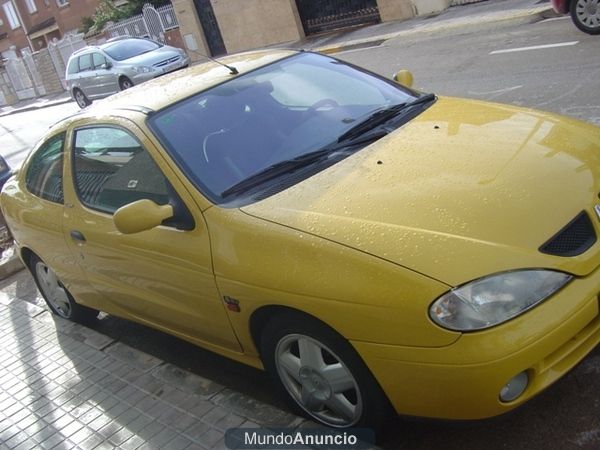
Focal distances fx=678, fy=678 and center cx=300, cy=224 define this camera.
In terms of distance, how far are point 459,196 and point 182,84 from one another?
2.04 meters

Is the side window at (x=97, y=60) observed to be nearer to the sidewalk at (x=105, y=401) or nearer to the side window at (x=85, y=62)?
the side window at (x=85, y=62)

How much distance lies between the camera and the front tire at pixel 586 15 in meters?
9.82

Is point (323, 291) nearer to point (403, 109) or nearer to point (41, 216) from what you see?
point (403, 109)

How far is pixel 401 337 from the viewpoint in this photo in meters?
2.52

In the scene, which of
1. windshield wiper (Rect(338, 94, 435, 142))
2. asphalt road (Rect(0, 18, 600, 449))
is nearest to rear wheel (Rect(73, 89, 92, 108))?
asphalt road (Rect(0, 18, 600, 449))

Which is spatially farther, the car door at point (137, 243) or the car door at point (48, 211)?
the car door at point (48, 211)

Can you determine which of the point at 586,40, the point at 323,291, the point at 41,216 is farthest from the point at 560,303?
the point at 586,40

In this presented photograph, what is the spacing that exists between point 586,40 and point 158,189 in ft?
27.6

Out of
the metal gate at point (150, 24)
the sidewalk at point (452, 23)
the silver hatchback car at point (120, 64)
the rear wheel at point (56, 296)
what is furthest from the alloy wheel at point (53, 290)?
the metal gate at point (150, 24)

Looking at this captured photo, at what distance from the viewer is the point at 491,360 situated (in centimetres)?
241

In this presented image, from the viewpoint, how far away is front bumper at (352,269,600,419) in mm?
2430

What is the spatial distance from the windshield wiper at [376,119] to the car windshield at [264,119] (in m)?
0.02

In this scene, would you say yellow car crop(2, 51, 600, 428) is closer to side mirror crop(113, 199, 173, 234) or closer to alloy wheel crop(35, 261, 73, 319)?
side mirror crop(113, 199, 173, 234)

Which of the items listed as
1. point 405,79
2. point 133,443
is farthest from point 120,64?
point 133,443
